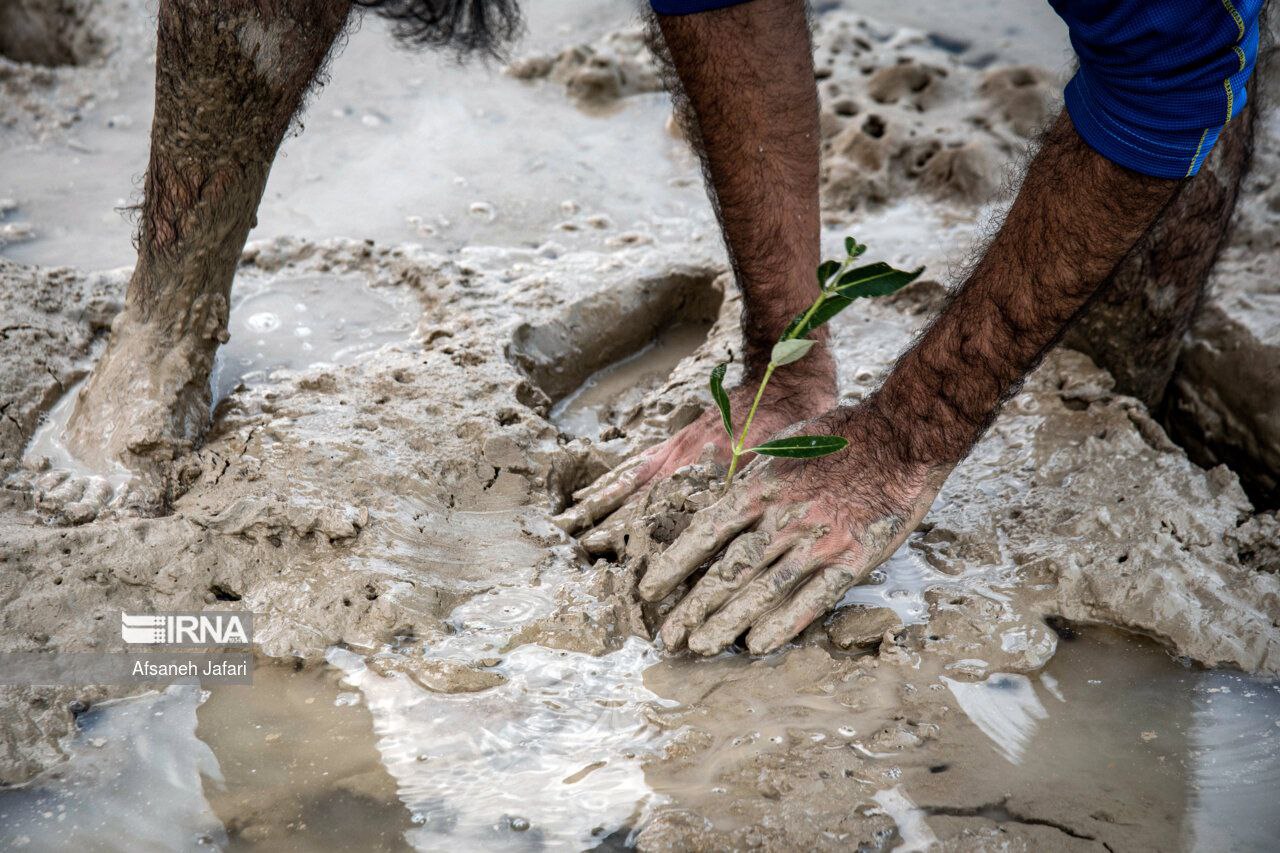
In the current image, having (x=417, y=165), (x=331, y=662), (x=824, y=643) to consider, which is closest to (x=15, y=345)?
(x=331, y=662)

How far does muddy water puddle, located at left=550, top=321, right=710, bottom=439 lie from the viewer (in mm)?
2525

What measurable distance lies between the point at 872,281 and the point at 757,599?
2.05 feet

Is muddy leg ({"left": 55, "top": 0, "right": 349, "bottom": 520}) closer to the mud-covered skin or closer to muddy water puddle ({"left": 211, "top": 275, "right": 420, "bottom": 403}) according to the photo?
muddy water puddle ({"left": 211, "top": 275, "right": 420, "bottom": 403})

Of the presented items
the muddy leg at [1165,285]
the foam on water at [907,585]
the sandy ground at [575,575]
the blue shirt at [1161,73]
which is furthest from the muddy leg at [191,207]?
the muddy leg at [1165,285]

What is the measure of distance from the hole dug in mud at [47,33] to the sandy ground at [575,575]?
102 centimetres

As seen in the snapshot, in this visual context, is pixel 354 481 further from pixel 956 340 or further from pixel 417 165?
pixel 417 165

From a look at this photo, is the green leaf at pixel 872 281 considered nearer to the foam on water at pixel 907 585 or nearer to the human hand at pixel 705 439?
the human hand at pixel 705 439

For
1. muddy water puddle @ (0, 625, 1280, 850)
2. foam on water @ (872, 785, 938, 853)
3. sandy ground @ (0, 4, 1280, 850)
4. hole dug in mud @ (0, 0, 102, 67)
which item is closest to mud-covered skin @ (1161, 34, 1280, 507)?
sandy ground @ (0, 4, 1280, 850)

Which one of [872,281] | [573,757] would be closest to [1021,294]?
[872,281]

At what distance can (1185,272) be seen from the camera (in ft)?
7.42

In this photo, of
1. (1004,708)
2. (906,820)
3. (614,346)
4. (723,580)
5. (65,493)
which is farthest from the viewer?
(614,346)

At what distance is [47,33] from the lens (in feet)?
13.1

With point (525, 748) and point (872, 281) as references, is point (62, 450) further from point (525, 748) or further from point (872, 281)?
point (872, 281)

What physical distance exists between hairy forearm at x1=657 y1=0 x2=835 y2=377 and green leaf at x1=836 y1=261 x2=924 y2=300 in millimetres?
341
